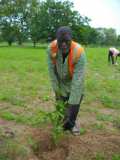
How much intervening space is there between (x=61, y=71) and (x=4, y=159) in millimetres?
1444

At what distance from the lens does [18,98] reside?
30.2 feet

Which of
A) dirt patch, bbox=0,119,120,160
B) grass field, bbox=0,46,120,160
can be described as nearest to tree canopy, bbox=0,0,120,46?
grass field, bbox=0,46,120,160

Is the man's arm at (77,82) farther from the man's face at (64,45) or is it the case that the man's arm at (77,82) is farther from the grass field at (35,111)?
the grass field at (35,111)

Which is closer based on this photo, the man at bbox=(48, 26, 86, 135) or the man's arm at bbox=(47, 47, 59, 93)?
the man at bbox=(48, 26, 86, 135)

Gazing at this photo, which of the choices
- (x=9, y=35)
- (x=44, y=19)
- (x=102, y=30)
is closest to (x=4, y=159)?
(x=44, y=19)

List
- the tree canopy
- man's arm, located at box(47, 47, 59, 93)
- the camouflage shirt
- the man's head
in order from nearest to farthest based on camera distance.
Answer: the man's head
the camouflage shirt
man's arm, located at box(47, 47, 59, 93)
the tree canopy

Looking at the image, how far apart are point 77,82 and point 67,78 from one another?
0.95ft

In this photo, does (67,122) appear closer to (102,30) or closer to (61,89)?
(61,89)

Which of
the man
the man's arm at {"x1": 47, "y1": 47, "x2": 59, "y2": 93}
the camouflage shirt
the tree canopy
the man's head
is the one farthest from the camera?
the tree canopy

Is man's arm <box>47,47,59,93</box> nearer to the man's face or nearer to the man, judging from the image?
the man

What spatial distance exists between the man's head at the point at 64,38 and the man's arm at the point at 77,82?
26 centimetres

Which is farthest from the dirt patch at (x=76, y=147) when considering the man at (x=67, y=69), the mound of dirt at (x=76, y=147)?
the man at (x=67, y=69)

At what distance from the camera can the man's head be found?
17.0 ft

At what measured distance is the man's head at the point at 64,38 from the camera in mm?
5176
